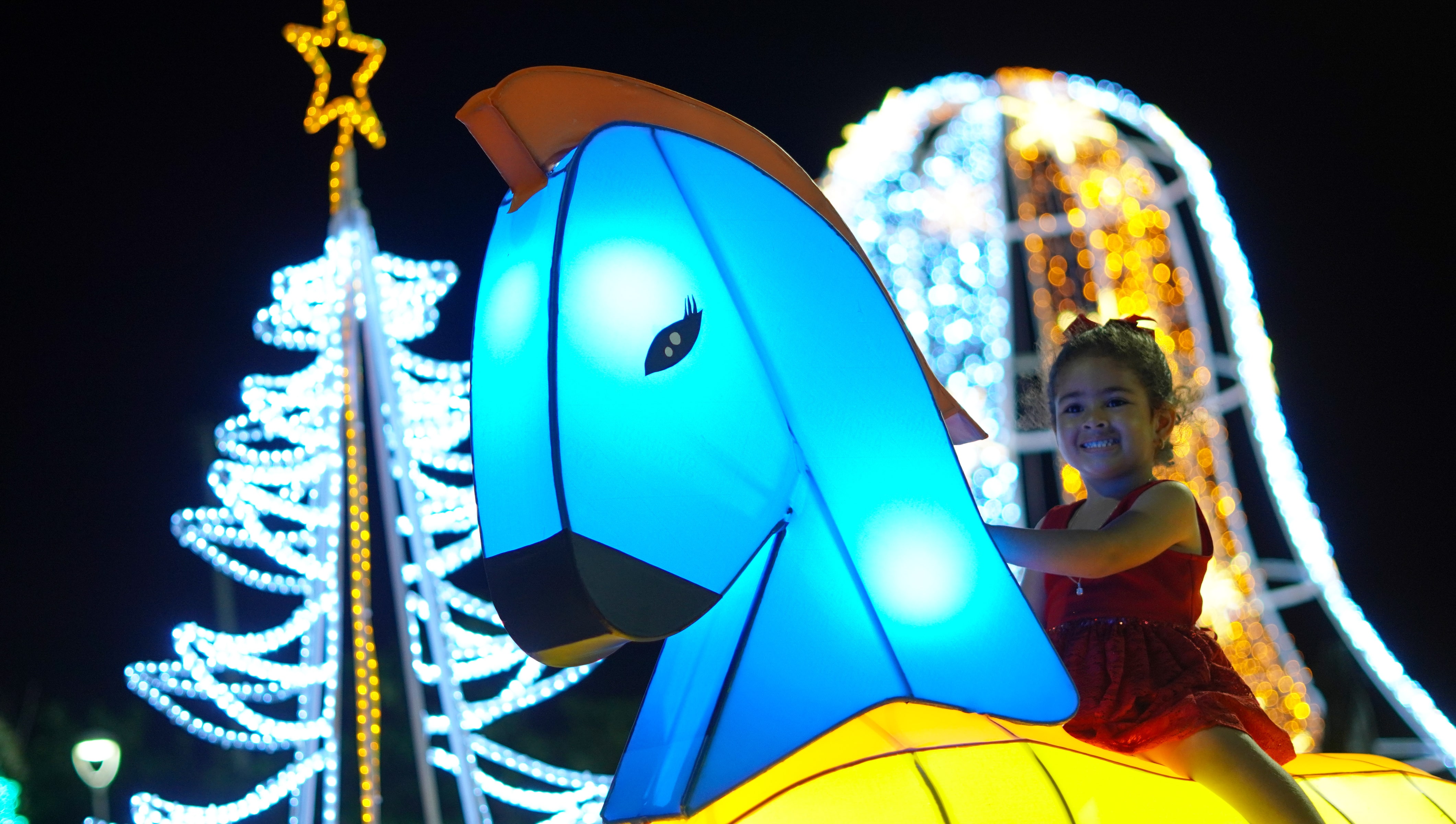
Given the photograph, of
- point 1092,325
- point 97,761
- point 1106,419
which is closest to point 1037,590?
point 1106,419

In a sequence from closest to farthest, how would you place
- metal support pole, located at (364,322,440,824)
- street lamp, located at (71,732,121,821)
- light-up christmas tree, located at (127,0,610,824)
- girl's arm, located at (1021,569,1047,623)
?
girl's arm, located at (1021,569,1047,623) < light-up christmas tree, located at (127,0,610,824) < metal support pole, located at (364,322,440,824) < street lamp, located at (71,732,121,821)

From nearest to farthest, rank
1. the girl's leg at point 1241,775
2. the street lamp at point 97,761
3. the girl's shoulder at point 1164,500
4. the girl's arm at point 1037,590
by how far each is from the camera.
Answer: the girl's leg at point 1241,775
the girl's shoulder at point 1164,500
the girl's arm at point 1037,590
the street lamp at point 97,761

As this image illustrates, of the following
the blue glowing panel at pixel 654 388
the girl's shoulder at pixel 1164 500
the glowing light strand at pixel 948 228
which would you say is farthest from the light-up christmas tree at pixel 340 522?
the blue glowing panel at pixel 654 388

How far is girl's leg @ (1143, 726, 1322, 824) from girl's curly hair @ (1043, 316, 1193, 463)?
1.60 feet

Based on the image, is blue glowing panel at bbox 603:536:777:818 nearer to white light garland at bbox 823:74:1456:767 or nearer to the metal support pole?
white light garland at bbox 823:74:1456:767

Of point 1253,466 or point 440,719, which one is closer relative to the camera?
point 440,719

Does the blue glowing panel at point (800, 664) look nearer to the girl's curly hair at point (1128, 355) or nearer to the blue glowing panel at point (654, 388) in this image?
the blue glowing panel at point (654, 388)

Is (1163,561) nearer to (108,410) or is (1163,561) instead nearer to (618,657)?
(618,657)

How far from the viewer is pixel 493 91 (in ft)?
3.67

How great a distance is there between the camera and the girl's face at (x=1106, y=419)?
1578 millimetres

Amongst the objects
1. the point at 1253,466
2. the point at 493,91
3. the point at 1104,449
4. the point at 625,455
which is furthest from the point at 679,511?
the point at 1253,466

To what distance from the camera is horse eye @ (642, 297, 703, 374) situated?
3.48 feet

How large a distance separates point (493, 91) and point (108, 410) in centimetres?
1092

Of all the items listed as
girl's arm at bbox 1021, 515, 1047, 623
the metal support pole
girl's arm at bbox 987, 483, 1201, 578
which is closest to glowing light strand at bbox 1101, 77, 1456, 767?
the metal support pole
